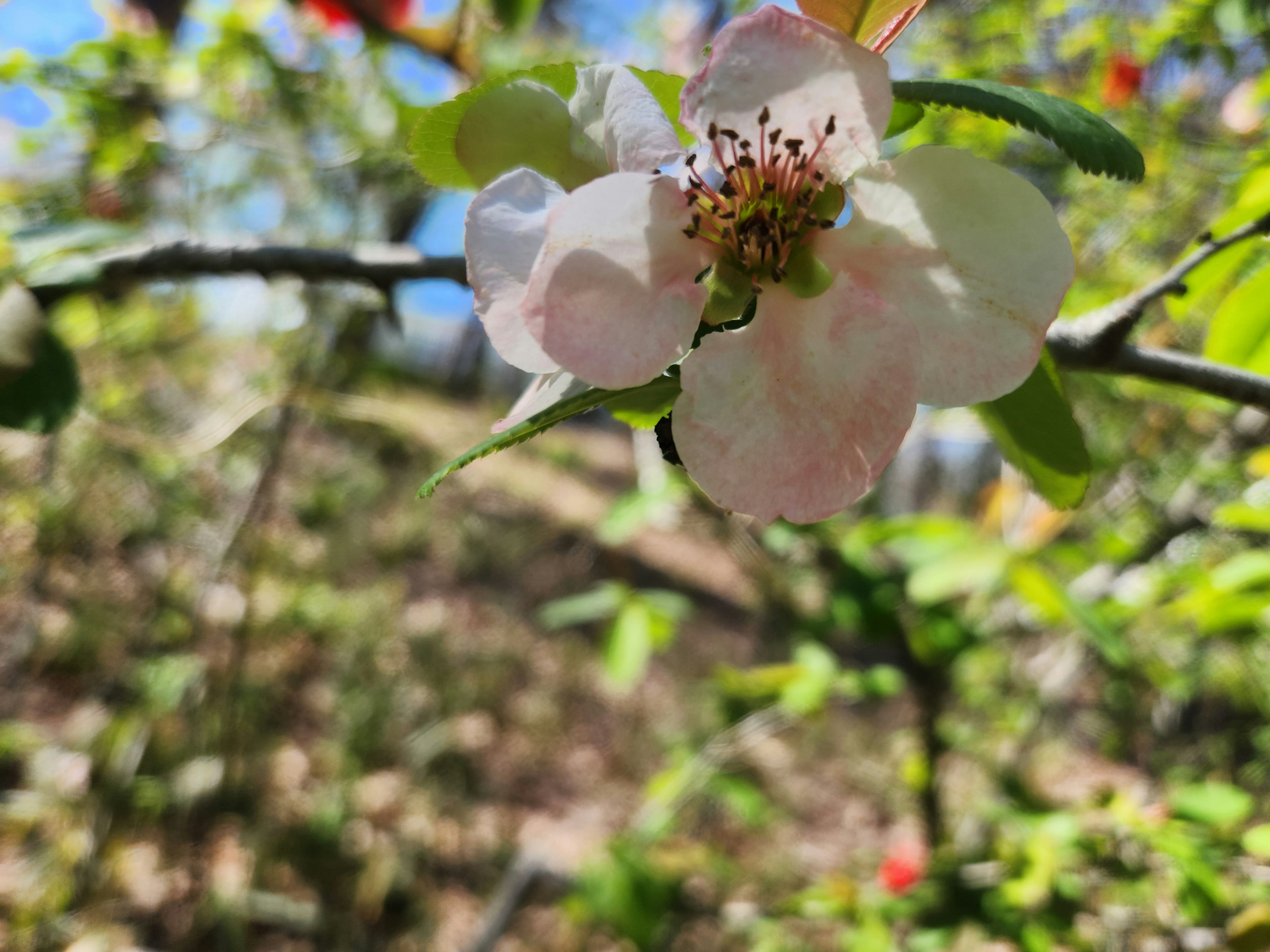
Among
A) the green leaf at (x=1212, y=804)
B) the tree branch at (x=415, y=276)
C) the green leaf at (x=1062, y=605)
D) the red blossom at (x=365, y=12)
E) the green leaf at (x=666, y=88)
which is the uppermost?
the green leaf at (x=666, y=88)

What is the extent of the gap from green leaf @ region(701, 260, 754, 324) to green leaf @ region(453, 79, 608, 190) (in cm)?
6

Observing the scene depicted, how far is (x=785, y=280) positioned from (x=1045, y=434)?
131 millimetres

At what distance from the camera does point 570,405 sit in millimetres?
240

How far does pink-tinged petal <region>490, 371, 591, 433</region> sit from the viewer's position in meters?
0.26

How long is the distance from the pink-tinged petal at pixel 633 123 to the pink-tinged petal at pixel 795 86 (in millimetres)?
12

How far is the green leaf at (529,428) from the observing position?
235 mm

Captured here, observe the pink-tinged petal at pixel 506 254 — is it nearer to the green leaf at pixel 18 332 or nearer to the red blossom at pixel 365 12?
the green leaf at pixel 18 332

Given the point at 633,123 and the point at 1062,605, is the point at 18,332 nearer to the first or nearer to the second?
the point at 633,123

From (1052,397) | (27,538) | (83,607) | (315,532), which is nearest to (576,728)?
(315,532)

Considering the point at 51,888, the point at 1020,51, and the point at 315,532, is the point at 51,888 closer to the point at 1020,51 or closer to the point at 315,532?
the point at 315,532

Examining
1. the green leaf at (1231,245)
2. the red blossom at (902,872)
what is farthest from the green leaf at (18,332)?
the red blossom at (902,872)

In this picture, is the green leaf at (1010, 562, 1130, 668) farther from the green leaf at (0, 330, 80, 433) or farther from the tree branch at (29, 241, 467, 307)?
the green leaf at (0, 330, 80, 433)

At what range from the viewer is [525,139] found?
0.29 metres

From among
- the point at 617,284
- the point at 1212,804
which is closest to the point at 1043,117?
the point at 617,284
